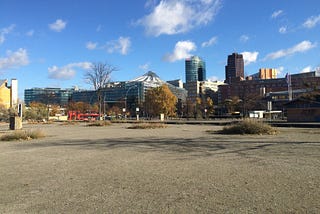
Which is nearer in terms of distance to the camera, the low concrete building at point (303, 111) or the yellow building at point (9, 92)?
the low concrete building at point (303, 111)


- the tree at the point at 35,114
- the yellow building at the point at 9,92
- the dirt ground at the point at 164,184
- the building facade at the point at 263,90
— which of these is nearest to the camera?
the dirt ground at the point at 164,184

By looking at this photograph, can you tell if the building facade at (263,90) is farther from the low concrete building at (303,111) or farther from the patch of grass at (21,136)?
the patch of grass at (21,136)

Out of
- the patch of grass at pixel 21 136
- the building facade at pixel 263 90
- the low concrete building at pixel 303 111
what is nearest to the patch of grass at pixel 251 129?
the patch of grass at pixel 21 136

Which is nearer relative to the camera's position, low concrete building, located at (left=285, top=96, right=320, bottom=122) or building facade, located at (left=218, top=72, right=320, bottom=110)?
low concrete building, located at (left=285, top=96, right=320, bottom=122)

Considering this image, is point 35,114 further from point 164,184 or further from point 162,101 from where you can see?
point 164,184

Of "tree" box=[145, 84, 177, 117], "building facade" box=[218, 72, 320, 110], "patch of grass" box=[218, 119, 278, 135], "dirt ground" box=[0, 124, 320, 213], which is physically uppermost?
"building facade" box=[218, 72, 320, 110]

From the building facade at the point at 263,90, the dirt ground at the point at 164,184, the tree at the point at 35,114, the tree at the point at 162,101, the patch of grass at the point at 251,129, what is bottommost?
the dirt ground at the point at 164,184

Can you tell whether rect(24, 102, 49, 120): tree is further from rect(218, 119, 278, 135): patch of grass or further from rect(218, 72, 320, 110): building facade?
rect(218, 119, 278, 135): patch of grass

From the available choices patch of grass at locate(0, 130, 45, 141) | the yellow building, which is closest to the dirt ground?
patch of grass at locate(0, 130, 45, 141)

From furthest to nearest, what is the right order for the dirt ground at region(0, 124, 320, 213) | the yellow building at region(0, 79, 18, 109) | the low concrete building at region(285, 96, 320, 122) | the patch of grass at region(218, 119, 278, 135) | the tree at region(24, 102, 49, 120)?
the yellow building at region(0, 79, 18, 109) → the tree at region(24, 102, 49, 120) → the low concrete building at region(285, 96, 320, 122) → the patch of grass at region(218, 119, 278, 135) → the dirt ground at region(0, 124, 320, 213)

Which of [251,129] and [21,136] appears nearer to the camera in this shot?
[21,136]

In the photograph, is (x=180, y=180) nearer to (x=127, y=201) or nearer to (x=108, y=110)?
(x=127, y=201)

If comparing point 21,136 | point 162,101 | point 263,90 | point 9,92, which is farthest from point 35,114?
point 263,90

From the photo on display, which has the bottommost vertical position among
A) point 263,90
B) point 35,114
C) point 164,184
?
point 164,184
